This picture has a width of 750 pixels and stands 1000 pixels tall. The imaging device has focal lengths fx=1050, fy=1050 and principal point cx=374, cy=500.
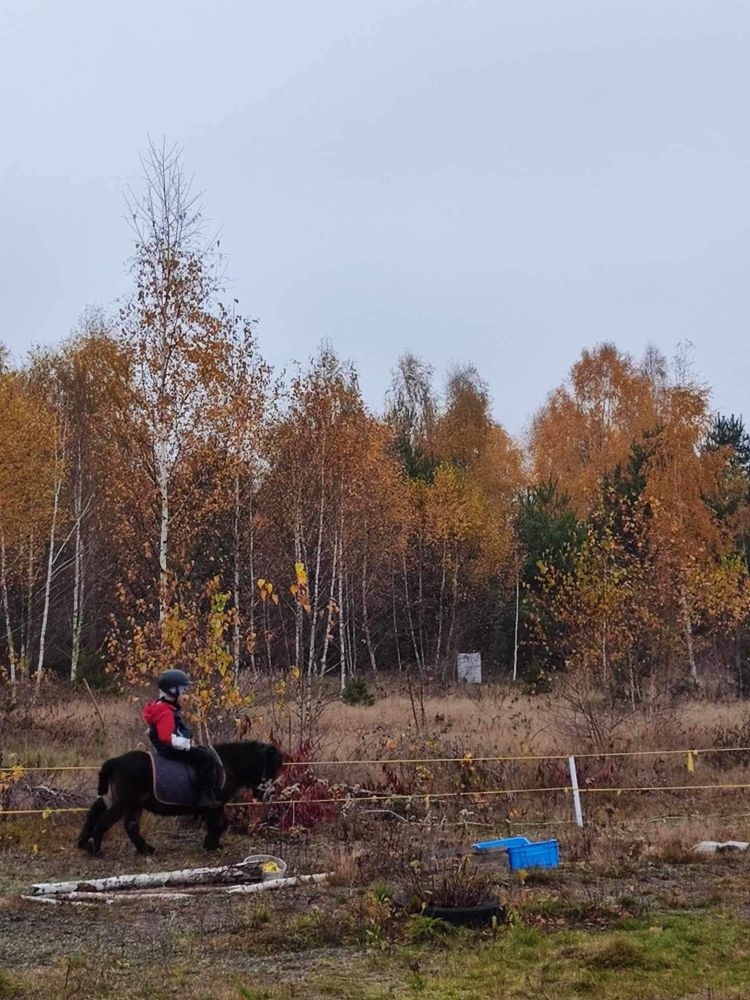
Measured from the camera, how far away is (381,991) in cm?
550

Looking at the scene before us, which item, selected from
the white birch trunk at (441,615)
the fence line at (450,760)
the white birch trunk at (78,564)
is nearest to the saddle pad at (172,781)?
the fence line at (450,760)

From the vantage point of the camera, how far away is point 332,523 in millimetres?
29656

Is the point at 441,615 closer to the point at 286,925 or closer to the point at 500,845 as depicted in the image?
the point at 500,845

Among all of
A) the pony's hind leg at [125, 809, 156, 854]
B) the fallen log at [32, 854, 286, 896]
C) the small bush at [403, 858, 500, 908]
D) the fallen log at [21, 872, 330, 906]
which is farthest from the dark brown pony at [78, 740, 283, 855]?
the small bush at [403, 858, 500, 908]

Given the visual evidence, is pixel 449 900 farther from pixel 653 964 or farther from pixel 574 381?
pixel 574 381

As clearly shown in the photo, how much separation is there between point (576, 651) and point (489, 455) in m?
31.2

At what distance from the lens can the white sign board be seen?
28.4 m

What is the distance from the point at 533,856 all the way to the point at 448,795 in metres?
3.62

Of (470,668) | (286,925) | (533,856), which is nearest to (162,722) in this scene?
(286,925)

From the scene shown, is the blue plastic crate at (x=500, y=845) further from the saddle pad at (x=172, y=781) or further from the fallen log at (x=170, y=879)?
the saddle pad at (x=172, y=781)

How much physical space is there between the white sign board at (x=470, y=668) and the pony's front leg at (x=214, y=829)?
723 inches

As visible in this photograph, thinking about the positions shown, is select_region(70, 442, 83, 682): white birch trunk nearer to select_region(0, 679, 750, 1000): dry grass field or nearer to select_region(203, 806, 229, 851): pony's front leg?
select_region(0, 679, 750, 1000): dry grass field

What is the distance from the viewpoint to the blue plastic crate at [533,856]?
8.98m

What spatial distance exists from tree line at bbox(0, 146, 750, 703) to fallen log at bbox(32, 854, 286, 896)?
142 inches
